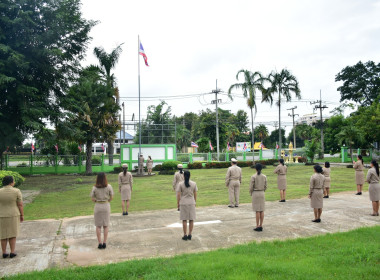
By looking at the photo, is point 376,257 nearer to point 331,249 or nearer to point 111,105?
point 331,249

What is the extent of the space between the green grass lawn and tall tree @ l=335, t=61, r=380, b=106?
50045 millimetres

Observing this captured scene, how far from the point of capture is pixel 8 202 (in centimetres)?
599

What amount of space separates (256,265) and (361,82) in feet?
174

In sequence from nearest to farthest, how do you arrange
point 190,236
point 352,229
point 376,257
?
point 376,257 < point 190,236 < point 352,229

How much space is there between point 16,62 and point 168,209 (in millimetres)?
13641

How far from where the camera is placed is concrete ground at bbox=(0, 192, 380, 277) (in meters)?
5.81

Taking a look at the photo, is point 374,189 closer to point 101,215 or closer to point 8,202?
point 101,215

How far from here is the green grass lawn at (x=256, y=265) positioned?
4.64 meters

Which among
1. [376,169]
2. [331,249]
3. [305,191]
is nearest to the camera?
[331,249]

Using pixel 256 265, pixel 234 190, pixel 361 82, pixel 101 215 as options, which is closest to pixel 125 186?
pixel 101 215

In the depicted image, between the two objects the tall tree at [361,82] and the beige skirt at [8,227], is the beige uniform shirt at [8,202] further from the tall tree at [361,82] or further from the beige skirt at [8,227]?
the tall tree at [361,82]

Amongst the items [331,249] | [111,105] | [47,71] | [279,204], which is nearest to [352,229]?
[331,249]

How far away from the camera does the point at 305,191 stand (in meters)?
13.9

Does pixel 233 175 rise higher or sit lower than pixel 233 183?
higher
